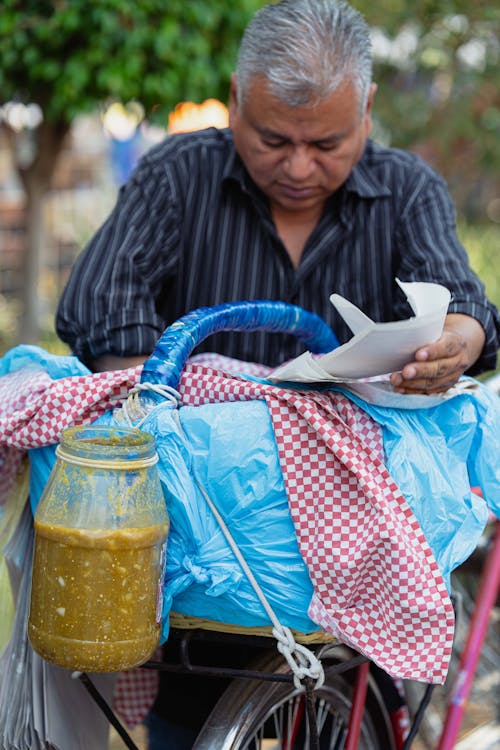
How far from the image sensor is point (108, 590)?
1.35 m

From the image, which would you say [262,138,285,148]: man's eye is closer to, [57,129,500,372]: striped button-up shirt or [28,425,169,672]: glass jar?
[57,129,500,372]: striped button-up shirt

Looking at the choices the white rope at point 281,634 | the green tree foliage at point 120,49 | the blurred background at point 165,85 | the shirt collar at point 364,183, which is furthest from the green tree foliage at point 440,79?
the white rope at point 281,634

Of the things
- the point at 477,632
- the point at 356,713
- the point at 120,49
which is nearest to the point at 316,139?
the point at 356,713

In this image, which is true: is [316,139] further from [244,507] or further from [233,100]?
[244,507]

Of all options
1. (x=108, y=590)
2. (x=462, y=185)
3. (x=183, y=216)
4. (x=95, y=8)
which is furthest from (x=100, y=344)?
(x=462, y=185)

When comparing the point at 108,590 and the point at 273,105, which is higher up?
the point at 273,105

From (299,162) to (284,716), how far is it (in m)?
1.10

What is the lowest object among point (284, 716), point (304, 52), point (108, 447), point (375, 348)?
point (284, 716)

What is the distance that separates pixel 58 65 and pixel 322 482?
3.11m

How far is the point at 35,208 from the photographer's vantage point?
5.76 meters

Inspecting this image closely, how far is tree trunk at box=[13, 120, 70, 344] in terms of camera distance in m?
5.43

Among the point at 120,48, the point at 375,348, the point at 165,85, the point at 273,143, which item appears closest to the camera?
the point at 375,348

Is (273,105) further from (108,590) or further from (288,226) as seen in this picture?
(108,590)

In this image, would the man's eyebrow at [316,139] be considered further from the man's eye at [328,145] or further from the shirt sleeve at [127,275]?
the shirt sleeve at [127,275]
